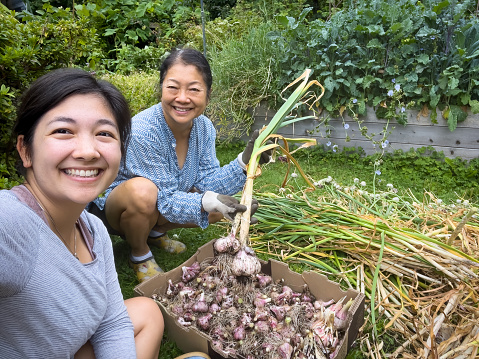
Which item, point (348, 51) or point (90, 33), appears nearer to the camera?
point (90, 33)

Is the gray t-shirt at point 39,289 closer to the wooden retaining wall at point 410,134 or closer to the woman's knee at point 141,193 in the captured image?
the woman's knee at point 141,193

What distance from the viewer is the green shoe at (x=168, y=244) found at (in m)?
2.27

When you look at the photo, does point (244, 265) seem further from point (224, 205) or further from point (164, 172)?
point (164, 172)

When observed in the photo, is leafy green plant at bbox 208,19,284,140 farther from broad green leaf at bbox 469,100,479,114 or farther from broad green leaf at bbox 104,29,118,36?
broad green leaf at bbox 104,29,118,36

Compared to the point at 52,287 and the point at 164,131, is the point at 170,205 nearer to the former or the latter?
the point at 164,131

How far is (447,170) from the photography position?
3.29 metres

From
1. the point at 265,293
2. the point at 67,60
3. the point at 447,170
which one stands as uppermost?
the point at 67,60

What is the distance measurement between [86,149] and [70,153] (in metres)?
0.04

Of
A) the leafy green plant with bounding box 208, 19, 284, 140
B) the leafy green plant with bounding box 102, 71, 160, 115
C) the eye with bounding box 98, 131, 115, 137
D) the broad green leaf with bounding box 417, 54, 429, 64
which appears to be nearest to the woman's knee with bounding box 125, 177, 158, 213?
the eye with bounding box 98, 131, 115, 137

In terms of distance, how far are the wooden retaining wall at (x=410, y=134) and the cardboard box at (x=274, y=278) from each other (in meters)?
2.25

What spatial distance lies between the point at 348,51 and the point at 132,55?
316 cm

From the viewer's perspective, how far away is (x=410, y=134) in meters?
3.51

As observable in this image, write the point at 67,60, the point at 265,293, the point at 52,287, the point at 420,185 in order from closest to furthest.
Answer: the point at 52,287
the point at 265,293
the point at 67,60
the point at 420,185

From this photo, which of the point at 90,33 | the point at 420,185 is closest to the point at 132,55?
the point at 90,33
